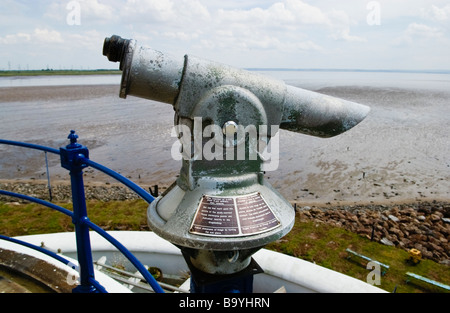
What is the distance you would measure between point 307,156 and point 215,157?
12670 millimetres

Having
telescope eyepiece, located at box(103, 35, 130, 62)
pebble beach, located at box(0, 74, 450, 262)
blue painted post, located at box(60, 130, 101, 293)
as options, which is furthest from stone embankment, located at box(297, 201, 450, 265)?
telescope eyepiece, located at box(103, 35, 130, 62)

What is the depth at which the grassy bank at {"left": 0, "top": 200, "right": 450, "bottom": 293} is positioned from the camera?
4.39m

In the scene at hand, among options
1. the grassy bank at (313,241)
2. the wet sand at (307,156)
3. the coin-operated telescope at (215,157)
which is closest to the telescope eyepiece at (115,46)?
the coin-operated telescope at (215,157)

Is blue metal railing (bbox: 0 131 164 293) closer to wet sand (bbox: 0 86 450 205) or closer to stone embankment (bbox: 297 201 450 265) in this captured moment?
stone embankment (bbox: 297 201 450 265)

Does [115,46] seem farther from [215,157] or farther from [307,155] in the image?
[307,155]

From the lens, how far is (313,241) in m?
4.96

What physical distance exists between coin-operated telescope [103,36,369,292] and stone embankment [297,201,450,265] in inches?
202

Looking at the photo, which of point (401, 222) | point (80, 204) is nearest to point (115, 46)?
point (80, 204)

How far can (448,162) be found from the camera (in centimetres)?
1363

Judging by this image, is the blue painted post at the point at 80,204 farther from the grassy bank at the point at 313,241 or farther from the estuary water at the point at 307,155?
the estuary water at the point at 307,155

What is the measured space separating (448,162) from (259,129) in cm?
1461

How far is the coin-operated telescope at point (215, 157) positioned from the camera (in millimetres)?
1708
